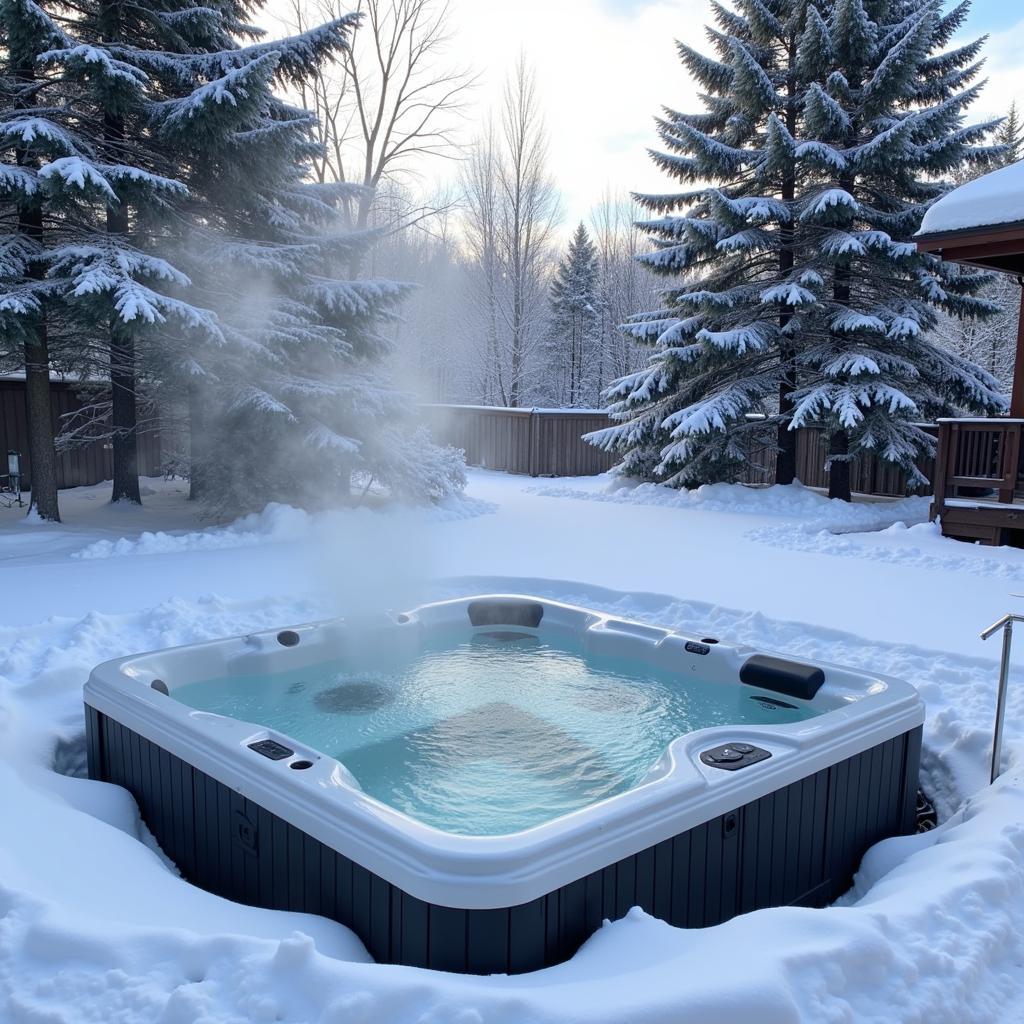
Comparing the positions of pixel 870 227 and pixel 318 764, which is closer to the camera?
pixel 318 764

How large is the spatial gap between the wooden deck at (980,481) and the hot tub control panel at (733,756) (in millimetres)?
6251

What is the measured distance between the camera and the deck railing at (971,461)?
7.81 meters

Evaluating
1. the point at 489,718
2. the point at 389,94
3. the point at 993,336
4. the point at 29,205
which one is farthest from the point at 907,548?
the point at 993,336

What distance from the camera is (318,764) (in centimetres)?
245

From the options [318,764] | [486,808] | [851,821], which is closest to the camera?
[318,764]

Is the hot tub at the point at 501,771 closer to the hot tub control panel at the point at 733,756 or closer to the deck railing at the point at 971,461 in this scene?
the hot tub control panel at the point at 733,756

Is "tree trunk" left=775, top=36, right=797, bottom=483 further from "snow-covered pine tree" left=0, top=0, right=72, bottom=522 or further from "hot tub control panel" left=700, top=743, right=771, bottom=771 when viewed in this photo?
"hot tub control panel" left=700, top=743, right=771, bottom=771

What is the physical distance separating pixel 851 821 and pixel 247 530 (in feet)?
19.2

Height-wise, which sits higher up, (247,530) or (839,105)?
(839,105)

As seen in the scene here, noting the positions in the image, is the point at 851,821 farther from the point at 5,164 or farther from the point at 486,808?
the point at 5,164

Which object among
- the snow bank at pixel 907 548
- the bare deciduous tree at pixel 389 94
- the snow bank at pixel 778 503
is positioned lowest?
the snow bank at pixel 907 548

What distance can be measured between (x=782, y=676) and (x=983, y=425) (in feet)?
18.1

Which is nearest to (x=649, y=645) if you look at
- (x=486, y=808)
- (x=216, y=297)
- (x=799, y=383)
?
(x=486, y=808)

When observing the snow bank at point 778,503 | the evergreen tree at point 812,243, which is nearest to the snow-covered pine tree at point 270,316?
the snow bank at point 778,503
